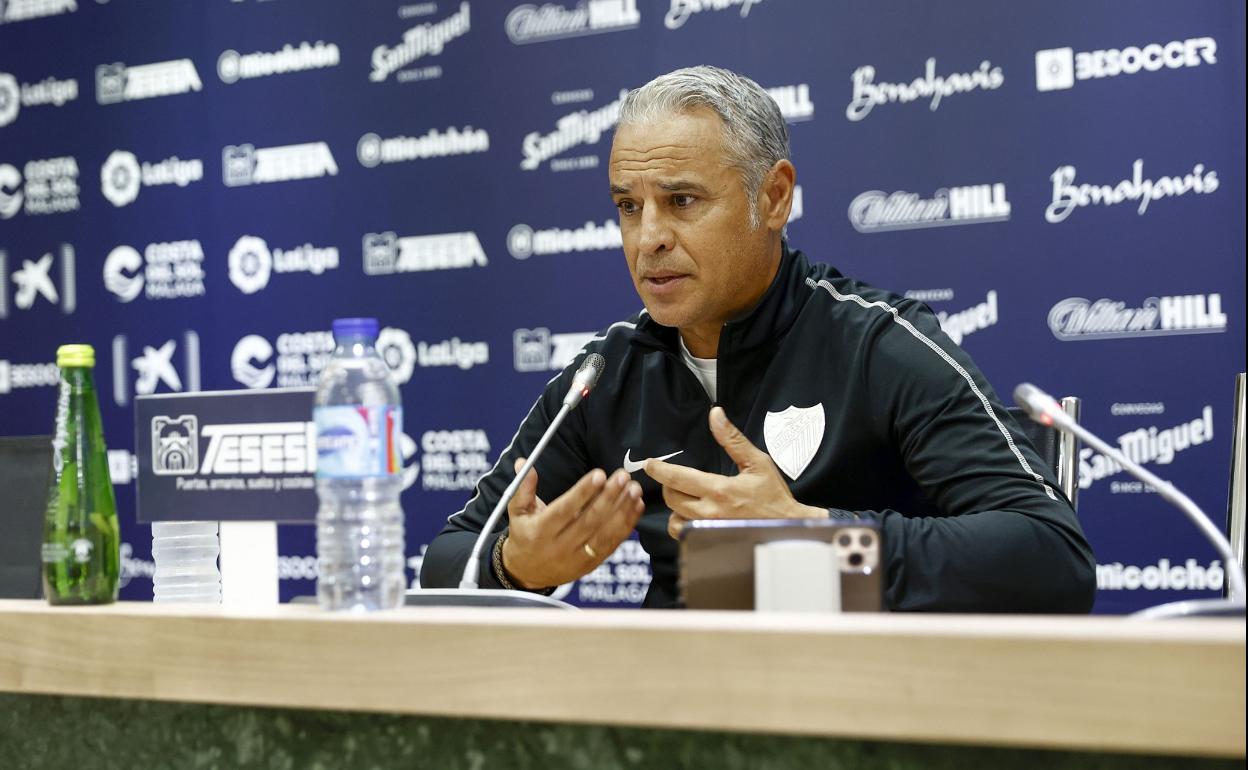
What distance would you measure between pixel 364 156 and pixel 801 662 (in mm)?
3207

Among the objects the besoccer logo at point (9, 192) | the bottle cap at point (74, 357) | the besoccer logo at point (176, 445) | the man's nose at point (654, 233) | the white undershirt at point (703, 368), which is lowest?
the besoccer logo at point (176, 445)

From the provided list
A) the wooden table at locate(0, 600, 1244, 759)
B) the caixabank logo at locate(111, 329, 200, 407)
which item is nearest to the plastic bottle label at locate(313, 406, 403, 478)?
the wooden table at locate(0, 600, 1244, 759)

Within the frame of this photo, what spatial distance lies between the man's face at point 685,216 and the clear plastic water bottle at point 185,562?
0.74m

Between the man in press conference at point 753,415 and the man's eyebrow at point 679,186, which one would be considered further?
the man's eyebrow at point 679,186

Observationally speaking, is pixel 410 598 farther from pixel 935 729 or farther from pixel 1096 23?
pixel 1096 23

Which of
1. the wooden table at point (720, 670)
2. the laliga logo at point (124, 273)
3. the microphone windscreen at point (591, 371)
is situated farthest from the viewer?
the laliga logo at point (124, 273)

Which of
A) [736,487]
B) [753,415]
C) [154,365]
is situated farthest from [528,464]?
[154,365]

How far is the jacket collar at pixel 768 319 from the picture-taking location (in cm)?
185

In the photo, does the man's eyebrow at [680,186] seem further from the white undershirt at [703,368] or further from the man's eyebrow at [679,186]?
the white undershirt at [703,368]

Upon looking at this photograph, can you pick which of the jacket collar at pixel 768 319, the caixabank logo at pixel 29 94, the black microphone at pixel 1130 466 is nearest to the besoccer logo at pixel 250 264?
the caixabank logo at pixel 29 94

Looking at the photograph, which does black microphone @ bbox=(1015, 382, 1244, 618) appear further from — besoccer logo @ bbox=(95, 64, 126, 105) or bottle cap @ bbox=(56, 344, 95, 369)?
besoccer logo @ bbox=(95, 64, 126, 105)

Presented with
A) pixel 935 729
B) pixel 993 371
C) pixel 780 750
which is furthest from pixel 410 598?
pixel 993 371

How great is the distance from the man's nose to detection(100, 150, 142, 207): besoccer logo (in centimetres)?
268

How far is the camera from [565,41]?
346 cm
